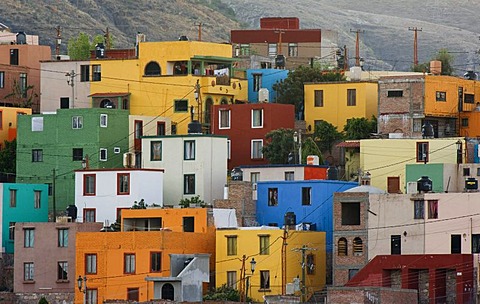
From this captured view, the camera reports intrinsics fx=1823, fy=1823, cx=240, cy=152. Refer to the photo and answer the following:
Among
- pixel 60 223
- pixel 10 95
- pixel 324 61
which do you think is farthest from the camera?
pixel 324 61

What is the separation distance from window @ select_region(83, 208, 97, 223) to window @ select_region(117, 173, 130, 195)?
1.87 m

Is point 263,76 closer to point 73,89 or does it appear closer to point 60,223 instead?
point 73,89

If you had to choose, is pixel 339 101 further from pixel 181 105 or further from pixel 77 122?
pixel 77 122

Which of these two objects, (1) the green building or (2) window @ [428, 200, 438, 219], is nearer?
(2) window @ [428, 200, 438, 219]

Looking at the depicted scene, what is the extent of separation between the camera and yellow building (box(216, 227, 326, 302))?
295 feet

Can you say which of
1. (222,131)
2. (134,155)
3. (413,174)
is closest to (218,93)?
(222,131)

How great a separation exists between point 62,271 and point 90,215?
5.05m

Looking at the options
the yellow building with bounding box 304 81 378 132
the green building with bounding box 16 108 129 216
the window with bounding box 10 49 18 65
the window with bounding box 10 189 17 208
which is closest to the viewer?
the window with bounding box 10 189 17 208

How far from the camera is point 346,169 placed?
10706 cm

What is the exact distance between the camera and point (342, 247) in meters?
91.0

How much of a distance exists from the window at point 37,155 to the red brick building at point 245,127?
1033 centimetres

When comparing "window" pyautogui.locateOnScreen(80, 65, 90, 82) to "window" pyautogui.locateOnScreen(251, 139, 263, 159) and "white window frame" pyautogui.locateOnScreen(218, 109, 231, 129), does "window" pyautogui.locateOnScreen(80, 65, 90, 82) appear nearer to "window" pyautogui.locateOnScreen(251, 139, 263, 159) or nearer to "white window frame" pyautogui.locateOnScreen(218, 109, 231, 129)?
"white window frame" pyautogui.locateOnScreen(218, 109, 231, 129)

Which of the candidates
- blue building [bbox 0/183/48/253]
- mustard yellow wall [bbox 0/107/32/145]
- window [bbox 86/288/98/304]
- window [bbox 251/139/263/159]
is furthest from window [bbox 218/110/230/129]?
window [bbox 86/288/98/304]

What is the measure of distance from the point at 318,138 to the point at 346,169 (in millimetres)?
3930
